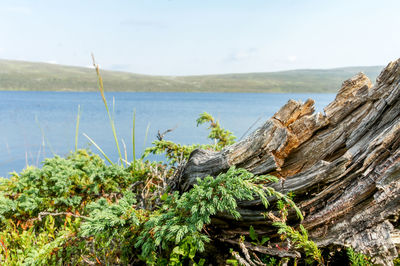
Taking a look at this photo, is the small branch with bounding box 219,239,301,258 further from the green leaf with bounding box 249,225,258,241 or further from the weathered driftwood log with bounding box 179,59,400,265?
the weathered driftwood log with bounding box 179,59,400,265

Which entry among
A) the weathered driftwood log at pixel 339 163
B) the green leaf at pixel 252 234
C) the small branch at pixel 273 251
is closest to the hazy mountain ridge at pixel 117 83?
the weathered driftwood log at pixel 339 163

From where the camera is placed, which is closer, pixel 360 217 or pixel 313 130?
pixel 360 217

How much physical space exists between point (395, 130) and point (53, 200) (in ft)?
13.5

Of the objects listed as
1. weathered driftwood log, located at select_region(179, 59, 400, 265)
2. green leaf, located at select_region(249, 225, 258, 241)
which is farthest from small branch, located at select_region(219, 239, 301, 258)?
weathered driftwood log, located at select_region(179, 59, 400, 265)

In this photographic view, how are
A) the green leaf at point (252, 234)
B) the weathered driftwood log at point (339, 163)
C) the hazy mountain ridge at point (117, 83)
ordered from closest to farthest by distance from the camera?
1. the weathered driftwood log at point (339, 163)
2. the green leaf at point (252, 234)
3. the hazy mountain ridge at point (117, 83)

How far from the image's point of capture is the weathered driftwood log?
2.39m

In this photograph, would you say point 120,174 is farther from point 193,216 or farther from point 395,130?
point 395,130

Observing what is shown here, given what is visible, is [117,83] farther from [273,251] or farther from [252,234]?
[273,251]

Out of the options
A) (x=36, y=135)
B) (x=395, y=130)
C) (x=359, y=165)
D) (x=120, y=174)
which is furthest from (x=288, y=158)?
(x=36, y=135)

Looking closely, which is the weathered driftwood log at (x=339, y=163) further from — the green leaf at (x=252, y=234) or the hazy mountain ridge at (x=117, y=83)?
the hazy mountain ridge at (x=117, y=83)

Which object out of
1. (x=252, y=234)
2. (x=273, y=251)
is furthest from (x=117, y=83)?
(x=273, y=251)

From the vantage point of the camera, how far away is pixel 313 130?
2.96 metres

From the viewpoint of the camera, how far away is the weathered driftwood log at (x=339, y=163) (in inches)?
94.0

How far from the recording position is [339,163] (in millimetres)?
2514
